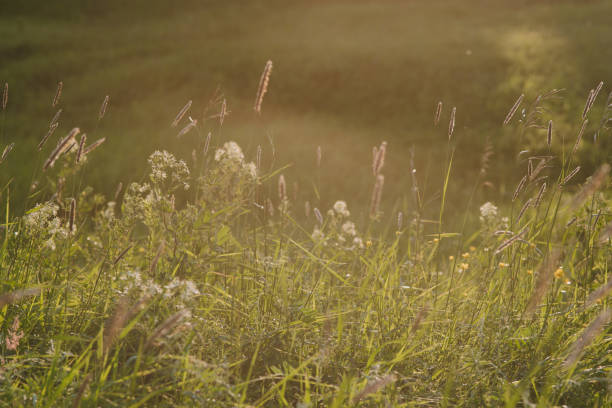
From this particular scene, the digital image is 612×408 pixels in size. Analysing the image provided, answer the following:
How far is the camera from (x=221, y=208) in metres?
2.73

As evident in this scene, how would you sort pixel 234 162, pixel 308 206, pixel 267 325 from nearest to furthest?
pixel 267 325, pixel 234 162, pixel 308 206

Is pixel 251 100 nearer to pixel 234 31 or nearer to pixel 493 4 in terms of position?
pixel 234 31

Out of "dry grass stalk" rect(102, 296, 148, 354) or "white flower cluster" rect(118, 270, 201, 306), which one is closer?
"dry grass stalk" rect(102, 296, 148, 354)

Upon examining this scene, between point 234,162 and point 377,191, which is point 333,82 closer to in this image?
point 234,162

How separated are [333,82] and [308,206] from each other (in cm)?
931

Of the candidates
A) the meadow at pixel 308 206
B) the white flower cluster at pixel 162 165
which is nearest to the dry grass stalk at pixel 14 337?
the meadow at pixel 308 206

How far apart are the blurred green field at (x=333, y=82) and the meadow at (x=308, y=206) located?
7 cm

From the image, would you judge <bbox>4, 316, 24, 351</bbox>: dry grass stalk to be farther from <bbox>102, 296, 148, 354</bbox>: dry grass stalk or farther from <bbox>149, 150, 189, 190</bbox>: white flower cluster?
<bbox>149, 150, 189, 190</bbox>: white flower cluster

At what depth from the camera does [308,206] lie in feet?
9.47

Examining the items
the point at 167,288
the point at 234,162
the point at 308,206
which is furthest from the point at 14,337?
the point at 308,206

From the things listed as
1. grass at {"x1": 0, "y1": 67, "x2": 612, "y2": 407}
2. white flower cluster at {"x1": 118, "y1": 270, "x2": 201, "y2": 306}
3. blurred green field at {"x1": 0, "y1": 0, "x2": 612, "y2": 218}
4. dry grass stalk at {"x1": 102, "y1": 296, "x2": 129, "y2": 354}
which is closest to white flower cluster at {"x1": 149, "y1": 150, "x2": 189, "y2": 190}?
grass at {"x1": 0, "y1": 67, "x2": 612, "y2": 407}

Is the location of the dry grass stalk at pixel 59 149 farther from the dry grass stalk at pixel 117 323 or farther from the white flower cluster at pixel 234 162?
the white flower cluster at pixel 234 162

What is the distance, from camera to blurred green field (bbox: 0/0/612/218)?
318 inches

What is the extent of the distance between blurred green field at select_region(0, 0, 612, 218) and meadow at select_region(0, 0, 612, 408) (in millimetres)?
70
